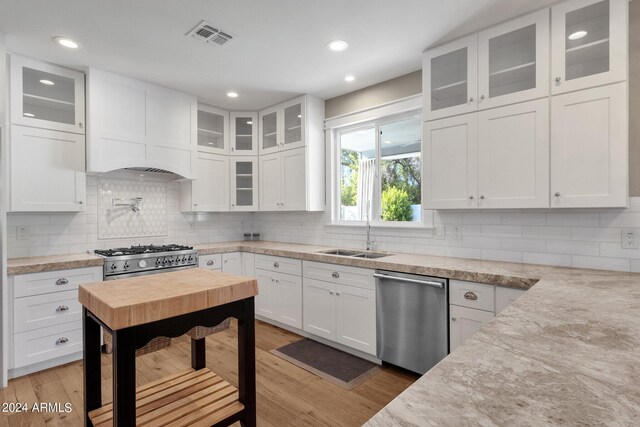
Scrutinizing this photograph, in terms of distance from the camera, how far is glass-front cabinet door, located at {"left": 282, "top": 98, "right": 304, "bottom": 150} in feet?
13.0

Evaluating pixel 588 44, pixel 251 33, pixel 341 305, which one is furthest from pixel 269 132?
pixel 588 44

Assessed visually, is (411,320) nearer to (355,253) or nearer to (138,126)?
(355,253)

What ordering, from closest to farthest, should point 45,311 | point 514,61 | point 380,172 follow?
point 514,61 < point 45,311 < point 380,172

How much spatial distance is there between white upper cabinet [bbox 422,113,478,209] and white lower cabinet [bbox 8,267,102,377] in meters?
3.06

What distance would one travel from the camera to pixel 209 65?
10.3ft

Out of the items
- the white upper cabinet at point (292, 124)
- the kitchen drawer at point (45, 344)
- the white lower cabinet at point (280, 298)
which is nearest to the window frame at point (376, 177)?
the white upper cabinet at point (292, 124)

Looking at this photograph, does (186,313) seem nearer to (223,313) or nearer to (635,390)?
(223,313)

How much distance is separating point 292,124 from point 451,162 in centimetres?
210

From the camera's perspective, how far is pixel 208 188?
4242 millimetres

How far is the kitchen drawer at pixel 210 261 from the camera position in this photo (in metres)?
3.79

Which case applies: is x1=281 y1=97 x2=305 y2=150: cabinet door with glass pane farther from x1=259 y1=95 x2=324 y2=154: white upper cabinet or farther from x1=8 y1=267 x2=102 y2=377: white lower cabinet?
x1=8 y1=267 x2=102 y2=377: white lower cabinet

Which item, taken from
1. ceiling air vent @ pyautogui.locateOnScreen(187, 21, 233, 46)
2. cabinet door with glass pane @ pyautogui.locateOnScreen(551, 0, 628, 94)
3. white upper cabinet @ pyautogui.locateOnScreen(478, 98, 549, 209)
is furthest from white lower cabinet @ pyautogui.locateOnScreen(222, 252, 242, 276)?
cabinet door with glass pane @ pyautogui.locateOnScreen(551, 0, 628, 94)

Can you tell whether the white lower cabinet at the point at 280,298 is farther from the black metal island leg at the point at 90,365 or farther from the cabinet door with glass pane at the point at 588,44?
the cabinet door with glass pane at the point at 588,44

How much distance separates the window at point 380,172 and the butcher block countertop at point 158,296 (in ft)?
7.50
